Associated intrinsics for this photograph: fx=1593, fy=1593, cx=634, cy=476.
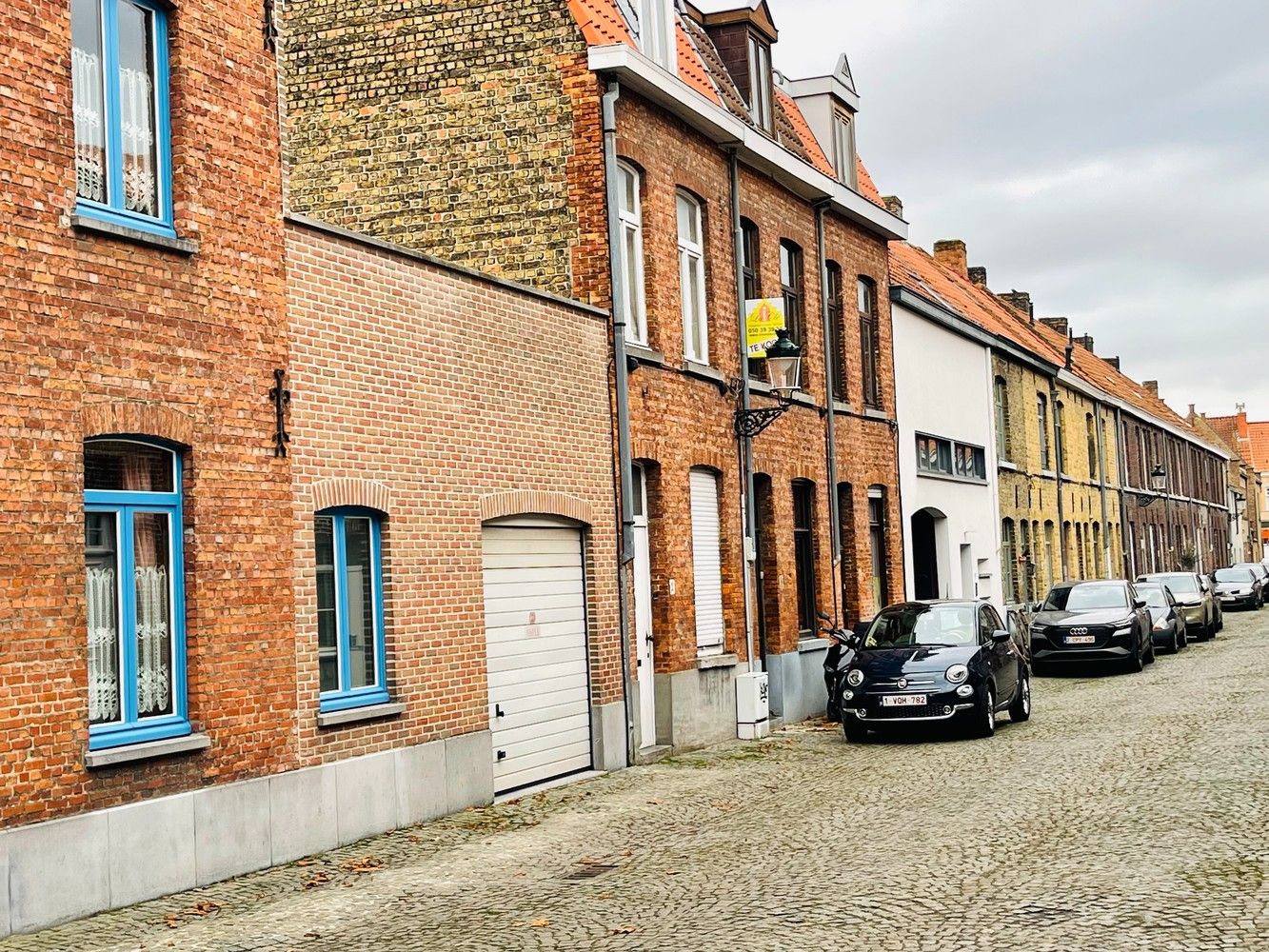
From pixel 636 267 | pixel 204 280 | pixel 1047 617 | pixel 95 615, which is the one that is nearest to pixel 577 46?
pixel 636 267

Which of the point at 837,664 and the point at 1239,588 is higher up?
the point at 1239,588

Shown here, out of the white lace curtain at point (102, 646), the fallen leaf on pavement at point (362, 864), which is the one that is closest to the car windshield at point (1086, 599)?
the fallen leaf on pavement at point (362, 864)

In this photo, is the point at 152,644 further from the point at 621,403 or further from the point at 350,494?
the point at 621,403

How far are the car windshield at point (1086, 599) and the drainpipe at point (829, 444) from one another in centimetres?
590

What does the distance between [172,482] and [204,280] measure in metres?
1.45

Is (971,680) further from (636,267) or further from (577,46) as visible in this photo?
(577,46)

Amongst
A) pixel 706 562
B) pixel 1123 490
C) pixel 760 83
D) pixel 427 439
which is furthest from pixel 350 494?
pixel 1123 490

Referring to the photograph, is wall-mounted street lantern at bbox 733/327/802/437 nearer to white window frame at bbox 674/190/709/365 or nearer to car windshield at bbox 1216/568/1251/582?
white window frame at bbox 674/190/709/365

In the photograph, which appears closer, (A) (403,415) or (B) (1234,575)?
(A) (403,415)

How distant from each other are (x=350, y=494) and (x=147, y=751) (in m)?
3.09

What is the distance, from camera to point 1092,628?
90.2 ft

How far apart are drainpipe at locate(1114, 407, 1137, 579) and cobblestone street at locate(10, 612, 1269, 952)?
3554cm

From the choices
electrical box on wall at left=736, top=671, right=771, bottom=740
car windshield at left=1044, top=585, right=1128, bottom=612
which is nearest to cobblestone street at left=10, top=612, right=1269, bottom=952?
electrical box on wall at left=736, top=671, right=771, bottom=740

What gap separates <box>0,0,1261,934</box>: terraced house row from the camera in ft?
32.6
